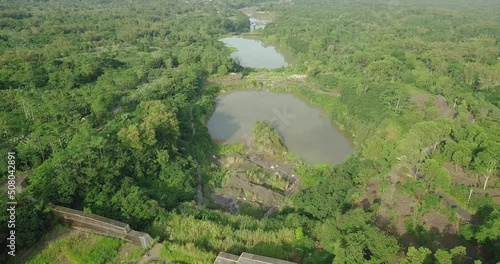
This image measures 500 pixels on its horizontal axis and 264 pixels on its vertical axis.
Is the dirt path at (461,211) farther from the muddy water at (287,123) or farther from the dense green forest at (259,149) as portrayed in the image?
the muddy water at (287,123)

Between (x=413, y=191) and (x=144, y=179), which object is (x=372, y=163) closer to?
(x=413, y=191)

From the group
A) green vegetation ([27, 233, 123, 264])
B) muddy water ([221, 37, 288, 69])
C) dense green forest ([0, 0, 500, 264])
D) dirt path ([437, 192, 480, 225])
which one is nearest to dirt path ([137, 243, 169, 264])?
dense green forest ([0, 0, 500, 264])

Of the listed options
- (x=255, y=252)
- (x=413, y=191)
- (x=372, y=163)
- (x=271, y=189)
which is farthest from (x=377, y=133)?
(x=255, y=252)

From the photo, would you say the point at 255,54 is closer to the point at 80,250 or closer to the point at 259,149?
the point at 259,149

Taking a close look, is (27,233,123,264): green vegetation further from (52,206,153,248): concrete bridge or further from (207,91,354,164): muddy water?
(207,91,354,164): muddy water

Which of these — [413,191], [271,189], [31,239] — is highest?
[31,239]

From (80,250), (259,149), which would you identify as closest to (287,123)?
(259,149)
